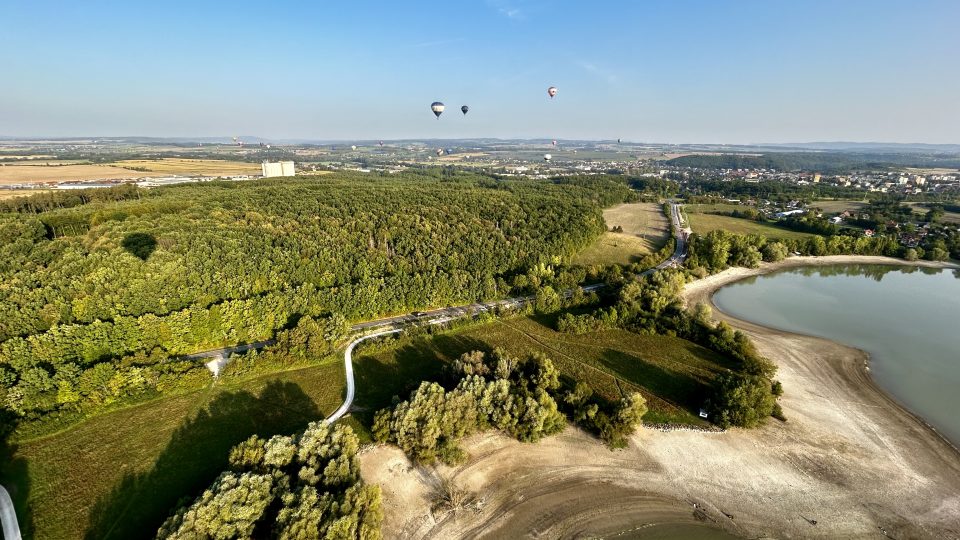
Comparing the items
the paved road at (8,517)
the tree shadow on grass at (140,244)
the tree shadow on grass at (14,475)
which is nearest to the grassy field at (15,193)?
the tree shadow on grass at (140,244)

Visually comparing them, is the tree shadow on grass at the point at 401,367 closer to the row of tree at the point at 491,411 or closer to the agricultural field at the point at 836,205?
the row of tree at the point at 491,411

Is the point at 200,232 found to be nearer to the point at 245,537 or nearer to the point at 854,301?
the point at 245,537

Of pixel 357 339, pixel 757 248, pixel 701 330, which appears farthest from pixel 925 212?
pixel 357 339

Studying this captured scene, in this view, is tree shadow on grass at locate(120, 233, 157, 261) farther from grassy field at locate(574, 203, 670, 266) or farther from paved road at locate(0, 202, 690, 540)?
grassy field at locate(574, 203, 670, 266)

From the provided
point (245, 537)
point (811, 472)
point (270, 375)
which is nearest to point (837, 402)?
point (811, 472)

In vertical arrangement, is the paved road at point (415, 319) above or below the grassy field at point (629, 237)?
below

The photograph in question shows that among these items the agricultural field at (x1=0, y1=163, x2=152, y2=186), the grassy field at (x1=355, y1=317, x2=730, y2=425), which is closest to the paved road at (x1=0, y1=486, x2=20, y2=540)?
the grassy field at (x1=355, y1=317, x2=730, y2=425)
